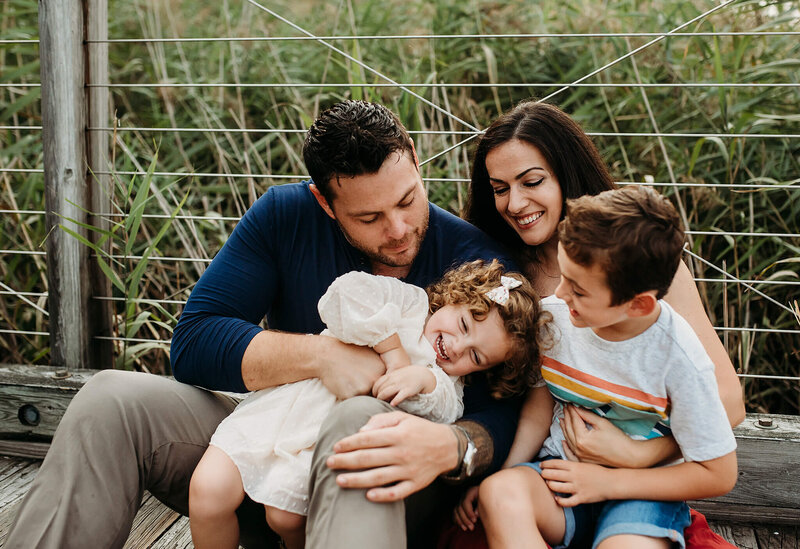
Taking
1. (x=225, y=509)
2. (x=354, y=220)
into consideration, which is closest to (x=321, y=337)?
(x=354, y=220)

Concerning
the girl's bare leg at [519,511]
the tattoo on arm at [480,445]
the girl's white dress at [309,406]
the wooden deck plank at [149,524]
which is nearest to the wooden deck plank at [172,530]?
the wooden deck plank at [149,524]

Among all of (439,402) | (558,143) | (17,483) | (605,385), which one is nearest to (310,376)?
(439,402)

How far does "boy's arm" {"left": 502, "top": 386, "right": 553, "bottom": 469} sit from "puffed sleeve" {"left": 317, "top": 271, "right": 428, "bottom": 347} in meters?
0.39

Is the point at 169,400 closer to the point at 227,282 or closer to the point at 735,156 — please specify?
the point at 227,282

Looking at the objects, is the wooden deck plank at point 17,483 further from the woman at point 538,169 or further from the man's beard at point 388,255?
the woman at point 538,169

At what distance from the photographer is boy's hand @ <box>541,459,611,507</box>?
5.13ft

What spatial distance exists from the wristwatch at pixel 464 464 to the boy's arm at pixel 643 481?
0.58 feet

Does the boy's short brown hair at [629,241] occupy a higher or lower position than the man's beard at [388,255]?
higher

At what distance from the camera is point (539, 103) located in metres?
1.99

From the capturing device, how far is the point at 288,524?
1.58 m

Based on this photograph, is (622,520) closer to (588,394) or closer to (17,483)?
(588,394)

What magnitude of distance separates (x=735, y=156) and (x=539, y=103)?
1249 mm

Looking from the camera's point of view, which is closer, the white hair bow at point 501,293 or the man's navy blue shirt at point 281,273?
the white hair bow at point 501,293

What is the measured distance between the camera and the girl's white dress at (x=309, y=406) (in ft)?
5.19
